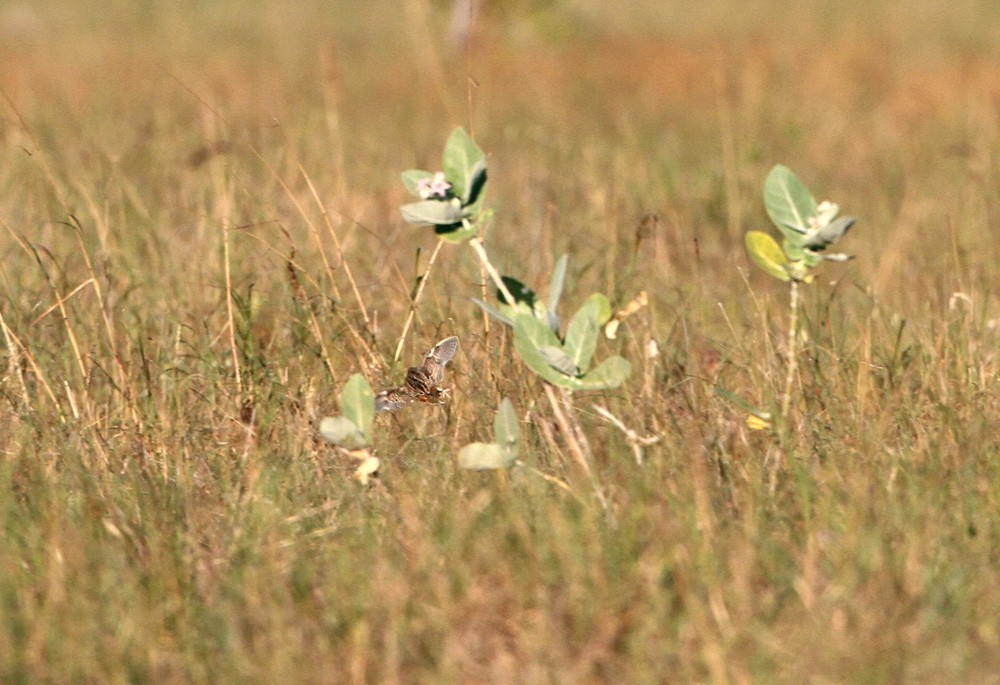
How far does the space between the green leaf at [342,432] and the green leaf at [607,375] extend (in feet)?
1.19

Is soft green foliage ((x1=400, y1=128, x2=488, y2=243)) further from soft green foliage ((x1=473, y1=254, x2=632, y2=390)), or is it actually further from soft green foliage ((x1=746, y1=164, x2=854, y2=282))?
soft green foliage ((x1=746, y1=164, x2=854, y2=282))

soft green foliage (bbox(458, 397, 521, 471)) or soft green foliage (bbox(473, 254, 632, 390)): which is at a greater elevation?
soft green foliage (bbox(473, 254, 632, 390))

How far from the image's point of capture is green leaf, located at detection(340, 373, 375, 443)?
2.12 metres

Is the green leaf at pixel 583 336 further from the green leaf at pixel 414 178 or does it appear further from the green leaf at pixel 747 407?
the green leaf at pixel 414 178

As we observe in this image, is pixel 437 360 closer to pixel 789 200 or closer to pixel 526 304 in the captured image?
pixel 526 304

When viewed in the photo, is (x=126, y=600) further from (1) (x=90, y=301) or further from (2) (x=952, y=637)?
(1) (x=90, y=301)

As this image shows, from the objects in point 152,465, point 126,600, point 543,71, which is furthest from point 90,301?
point 543,71

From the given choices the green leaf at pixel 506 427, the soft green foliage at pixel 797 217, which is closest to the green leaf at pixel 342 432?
the green leaf at pixel 506 427

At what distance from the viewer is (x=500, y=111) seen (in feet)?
19.8

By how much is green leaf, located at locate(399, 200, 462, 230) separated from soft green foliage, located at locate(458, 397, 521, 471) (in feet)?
1.16

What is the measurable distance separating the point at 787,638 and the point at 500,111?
451 cm

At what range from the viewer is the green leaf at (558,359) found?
2.13 meters

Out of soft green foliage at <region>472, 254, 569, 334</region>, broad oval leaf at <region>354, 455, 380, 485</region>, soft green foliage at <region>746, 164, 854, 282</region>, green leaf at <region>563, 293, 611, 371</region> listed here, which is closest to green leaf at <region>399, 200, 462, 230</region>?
soft green foliage at <region>472, 254, 569, 334</region>

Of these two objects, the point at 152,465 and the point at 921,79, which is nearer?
the point at 152,465
